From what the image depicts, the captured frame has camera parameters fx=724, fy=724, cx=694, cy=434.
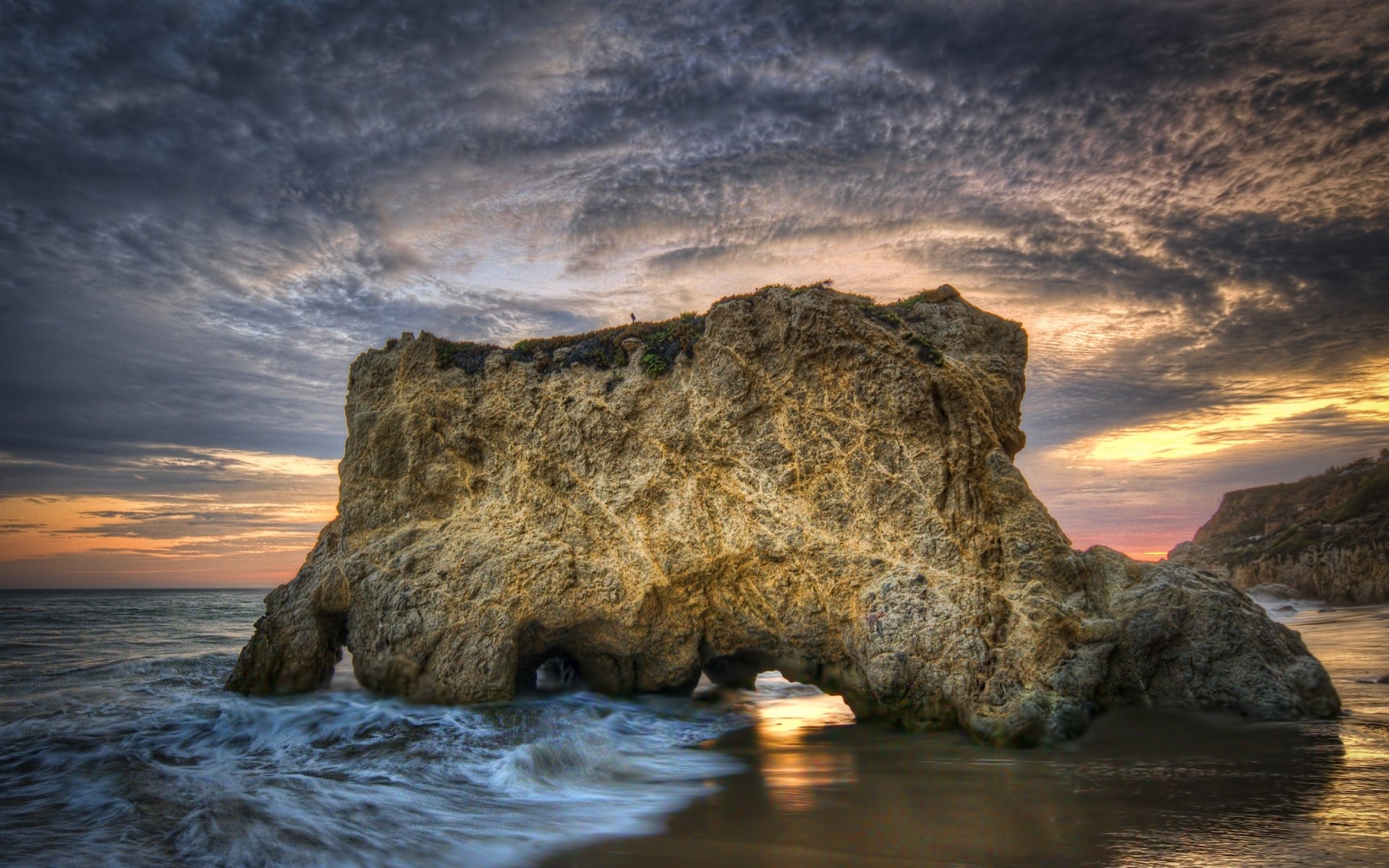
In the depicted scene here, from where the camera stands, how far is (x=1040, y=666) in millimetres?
9156

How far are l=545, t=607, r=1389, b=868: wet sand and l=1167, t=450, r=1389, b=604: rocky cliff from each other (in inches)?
470

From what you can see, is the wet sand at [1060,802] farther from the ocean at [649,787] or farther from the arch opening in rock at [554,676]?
the arch opening in rock at [554,676]

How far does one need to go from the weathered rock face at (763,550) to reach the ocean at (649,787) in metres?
0.64

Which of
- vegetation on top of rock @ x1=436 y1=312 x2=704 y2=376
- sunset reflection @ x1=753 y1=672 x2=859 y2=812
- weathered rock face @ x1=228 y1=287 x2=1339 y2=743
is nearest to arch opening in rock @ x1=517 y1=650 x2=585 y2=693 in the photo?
weathered rock face @ x1=228 y1=287 x2=1339 y2=743

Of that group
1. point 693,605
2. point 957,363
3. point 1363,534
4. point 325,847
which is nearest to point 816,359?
point 957,363

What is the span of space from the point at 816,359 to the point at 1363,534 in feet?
103

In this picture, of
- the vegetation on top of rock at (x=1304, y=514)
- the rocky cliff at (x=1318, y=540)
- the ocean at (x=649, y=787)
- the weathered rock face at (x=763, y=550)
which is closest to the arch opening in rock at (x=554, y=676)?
the weathered rock face at (x=763, y=550)

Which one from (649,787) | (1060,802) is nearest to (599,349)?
(649,787)

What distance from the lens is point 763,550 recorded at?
11219mm

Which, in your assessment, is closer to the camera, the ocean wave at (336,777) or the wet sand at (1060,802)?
the wet sand at (1060,802)

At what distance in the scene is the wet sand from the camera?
556 cm

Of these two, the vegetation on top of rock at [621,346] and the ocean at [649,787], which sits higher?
the vegetation on top of rock at [621,346]

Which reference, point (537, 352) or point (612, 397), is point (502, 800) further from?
point (537, 352)

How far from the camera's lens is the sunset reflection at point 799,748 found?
7.66 meters
